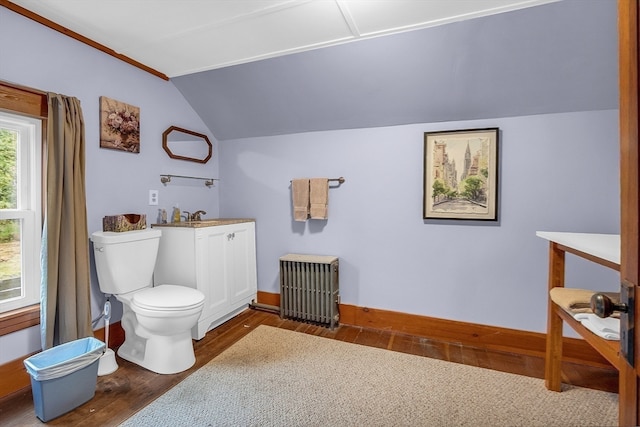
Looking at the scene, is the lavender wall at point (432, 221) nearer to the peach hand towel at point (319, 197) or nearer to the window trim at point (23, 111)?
the peach hand towel at point (319, 197)

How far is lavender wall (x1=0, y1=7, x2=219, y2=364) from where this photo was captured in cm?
165

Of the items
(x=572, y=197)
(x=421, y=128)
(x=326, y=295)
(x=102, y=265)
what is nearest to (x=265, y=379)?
(x=326, y=295)

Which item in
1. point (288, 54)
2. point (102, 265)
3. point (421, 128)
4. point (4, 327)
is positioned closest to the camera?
point (4, 327)

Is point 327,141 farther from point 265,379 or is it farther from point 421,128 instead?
point 265,379

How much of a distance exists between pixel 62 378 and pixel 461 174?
8.60 feet

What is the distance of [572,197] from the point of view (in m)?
2.00

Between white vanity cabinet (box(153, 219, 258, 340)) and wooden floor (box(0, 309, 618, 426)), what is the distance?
174 mm

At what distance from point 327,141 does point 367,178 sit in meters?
0.48

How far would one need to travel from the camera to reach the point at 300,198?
267 cm

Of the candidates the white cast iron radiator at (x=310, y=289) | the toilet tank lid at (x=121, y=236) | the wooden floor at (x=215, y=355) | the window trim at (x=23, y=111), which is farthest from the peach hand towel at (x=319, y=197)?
the window trim at (x=23, y=111)

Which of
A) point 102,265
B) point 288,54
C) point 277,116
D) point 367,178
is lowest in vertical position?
point 102,265

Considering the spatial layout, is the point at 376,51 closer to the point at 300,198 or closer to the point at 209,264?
the point at 300,198

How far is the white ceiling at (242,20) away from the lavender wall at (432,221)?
2.58ft

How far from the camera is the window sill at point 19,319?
1.60 meters
